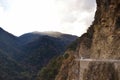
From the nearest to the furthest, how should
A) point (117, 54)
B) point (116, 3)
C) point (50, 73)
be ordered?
point (117, 54) → point (116, 3) → point (50, 73)

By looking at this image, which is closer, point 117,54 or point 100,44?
point 117,54

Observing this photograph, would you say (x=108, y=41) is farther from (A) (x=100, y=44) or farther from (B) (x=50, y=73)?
(B) (x=50, y=73)

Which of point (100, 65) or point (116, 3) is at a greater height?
point (116, 3)

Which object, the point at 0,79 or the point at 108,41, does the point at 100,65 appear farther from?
the point at 0,79

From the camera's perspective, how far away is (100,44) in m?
59.6

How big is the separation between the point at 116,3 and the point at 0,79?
146586 mm

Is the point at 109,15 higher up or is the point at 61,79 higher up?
the point at 109,15

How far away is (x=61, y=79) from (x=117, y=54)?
35.2 meters

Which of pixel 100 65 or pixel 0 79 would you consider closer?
pixel 100 65

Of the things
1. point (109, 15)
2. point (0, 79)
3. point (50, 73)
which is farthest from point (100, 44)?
point (0, 79)

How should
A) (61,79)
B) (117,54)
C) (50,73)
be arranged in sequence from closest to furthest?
(117,54), (61,79), (50,73)

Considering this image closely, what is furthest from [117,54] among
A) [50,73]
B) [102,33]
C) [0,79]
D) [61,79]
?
[0,79]

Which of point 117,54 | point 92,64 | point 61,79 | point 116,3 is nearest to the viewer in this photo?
point 92,64

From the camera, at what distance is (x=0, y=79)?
7628 inches
